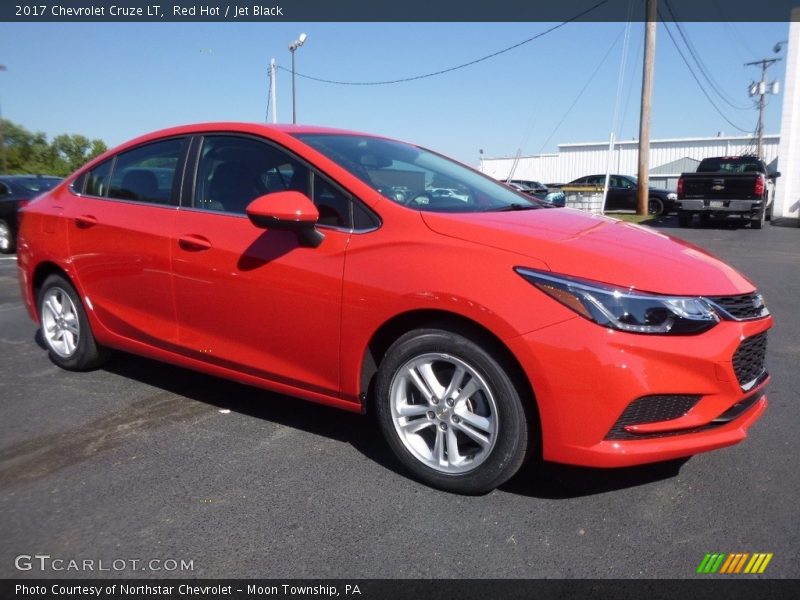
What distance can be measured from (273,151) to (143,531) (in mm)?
1932

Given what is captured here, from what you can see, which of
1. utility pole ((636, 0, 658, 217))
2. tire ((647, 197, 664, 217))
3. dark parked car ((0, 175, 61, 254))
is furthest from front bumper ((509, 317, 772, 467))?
tire ((647, 197, 664, 217))

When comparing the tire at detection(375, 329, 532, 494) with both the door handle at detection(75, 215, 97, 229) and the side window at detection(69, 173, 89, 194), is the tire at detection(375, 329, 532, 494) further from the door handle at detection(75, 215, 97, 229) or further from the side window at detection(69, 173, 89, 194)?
the side window at detection(69, 173, 89, 194)

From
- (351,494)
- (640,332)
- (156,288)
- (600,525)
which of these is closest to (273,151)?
(156,288)

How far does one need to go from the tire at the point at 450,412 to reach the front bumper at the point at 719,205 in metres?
16.5

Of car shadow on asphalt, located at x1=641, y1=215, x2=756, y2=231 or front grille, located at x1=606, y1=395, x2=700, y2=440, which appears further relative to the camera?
car shadow on asphalt, located at x1=641, y1=215, x2=756, y2=231

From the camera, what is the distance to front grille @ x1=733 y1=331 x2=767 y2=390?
2762 mm

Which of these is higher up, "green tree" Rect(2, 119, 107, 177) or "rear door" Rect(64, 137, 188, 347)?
"green tree" Rect(2, 119, 107, 177)

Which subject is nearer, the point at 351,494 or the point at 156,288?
the point at 351,494

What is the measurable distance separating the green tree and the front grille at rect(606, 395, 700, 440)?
139 ft

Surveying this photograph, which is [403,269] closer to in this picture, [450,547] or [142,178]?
[450,547]

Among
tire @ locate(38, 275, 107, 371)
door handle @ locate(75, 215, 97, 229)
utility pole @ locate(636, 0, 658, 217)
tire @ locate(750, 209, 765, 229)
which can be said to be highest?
utility pole @ locate(636, 0, 658, 217)

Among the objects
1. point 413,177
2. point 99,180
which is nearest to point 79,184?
point 99,180
